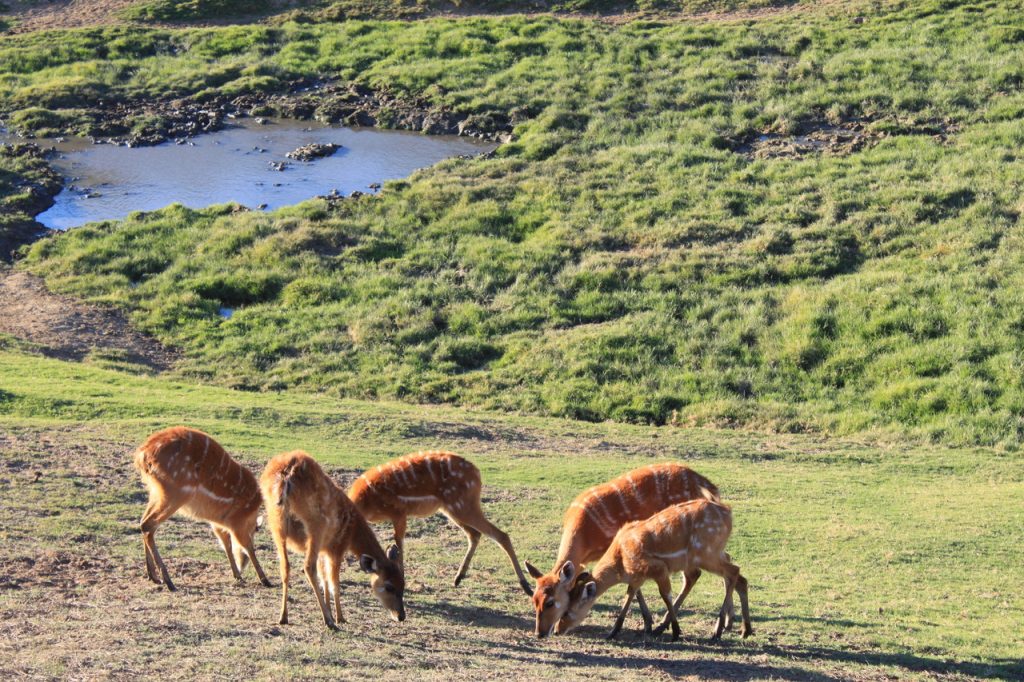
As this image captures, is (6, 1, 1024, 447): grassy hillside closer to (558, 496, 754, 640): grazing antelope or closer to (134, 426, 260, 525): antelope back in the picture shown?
(558, 496, 754, 640): grazing antelope

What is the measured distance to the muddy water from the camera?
35406 mm

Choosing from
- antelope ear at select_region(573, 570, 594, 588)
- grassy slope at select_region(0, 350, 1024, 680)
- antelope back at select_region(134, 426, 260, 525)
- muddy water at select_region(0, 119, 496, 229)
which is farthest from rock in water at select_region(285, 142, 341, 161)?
antelope ear at select_region(573, 570, 594, 588)

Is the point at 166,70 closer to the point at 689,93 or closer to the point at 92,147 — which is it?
the point at 92,147

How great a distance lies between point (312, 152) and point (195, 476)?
2705cm

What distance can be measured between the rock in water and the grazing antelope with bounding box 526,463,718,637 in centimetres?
2732

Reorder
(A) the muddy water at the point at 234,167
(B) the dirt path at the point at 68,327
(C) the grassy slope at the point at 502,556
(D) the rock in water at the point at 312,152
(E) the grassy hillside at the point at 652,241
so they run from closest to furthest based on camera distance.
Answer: (C) the grassy slope at the point at 502,556 → (E) the grassy hillside at the point at 652,241 → (B) the dirt path at the point at 68,327 → (A) the muddy water at the point at 234,167 → (D) the rock in water at the point at 312,152

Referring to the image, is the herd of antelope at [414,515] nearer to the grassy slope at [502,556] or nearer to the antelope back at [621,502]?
the antelope back at [621,502]

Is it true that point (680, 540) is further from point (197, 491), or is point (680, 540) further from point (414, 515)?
point (197, 491)

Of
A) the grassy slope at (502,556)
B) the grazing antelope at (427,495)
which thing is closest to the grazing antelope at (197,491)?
the grassy slope at (502,556)

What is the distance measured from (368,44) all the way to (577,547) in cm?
3549

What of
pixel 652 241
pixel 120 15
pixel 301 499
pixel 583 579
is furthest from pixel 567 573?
pixel 120 15

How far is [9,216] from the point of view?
33594 millimetres

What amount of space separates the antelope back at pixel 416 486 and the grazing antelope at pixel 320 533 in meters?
1.12

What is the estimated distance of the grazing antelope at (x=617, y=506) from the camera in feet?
40.7
